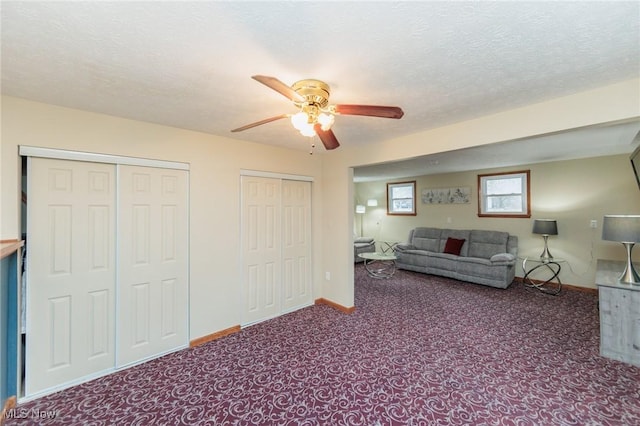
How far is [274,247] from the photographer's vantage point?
3.72 metres

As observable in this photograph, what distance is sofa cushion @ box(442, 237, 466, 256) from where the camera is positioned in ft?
19.1

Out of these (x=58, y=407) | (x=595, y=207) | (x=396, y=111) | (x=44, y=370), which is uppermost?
(x=396, y=111)

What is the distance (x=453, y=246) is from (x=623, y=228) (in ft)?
10.7

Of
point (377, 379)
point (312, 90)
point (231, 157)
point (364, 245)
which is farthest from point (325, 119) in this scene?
point (364, 245)

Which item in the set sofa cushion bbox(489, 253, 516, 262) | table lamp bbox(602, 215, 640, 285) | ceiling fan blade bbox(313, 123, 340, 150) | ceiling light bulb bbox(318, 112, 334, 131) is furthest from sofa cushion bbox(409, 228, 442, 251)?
ceiling light bulb bbox(318, 112, 334, 131)

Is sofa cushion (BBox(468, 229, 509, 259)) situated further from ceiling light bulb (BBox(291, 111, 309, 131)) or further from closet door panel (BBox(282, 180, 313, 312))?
ceiling light bulb (BBox(291, 111, 309, 131))

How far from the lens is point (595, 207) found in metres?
4.65

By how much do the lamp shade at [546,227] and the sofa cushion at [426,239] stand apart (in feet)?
6.31

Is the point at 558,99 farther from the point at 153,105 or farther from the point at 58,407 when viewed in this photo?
the point at 58,407

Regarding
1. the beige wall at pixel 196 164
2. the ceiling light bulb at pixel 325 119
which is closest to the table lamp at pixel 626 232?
the ceiling light bulb at pixel 325 119

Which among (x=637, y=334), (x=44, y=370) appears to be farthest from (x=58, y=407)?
(x=637, y=334)

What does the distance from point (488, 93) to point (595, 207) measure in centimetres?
454

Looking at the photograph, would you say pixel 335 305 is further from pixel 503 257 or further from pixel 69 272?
pixel 503 257

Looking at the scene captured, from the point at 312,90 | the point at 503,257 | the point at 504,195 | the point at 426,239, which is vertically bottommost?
the point at 503,257
